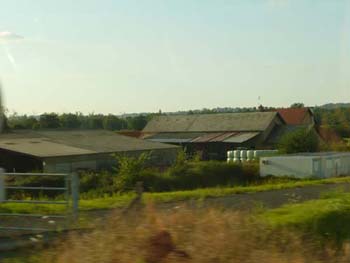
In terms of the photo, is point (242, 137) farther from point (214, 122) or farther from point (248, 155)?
point (248, 155)

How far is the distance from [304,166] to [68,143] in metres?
20.5

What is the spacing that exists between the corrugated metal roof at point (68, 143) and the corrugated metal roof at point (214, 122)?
19.5 m

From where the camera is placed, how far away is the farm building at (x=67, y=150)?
1701 inches

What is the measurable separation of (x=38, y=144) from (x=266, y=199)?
33189 mm

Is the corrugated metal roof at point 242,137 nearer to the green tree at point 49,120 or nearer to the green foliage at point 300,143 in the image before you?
the green foliage at point 300,143

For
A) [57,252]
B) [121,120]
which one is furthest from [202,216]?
[121,120]

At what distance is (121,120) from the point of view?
127 metres

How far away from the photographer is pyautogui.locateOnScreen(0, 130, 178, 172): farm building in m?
43.2

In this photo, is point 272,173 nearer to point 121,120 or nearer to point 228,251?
point 228,251

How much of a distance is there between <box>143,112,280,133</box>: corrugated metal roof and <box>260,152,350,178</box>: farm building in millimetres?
26763

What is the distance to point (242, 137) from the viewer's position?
230 ft

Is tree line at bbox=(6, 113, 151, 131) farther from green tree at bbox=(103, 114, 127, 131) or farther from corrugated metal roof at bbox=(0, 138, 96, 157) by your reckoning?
corrugated metal roof at bbox=(0, 138, 96, 157)

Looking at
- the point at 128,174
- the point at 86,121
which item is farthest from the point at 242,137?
the point at 86,121

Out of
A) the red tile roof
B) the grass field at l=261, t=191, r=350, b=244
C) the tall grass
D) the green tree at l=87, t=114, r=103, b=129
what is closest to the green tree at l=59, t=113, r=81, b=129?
the green tree at l=87, t=114, r=103, b=129
